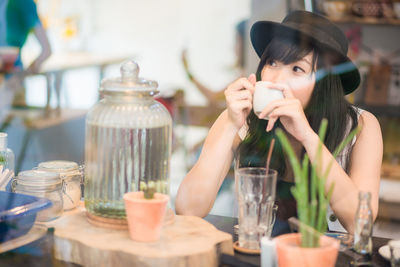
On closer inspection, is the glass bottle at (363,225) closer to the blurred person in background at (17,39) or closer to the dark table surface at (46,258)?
the dark table surface at (46,258)

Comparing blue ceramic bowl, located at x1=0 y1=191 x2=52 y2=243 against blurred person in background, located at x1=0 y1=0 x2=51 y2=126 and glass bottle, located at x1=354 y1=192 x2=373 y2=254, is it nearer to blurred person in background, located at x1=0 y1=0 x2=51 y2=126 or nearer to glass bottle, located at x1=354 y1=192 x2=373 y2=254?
glass bottle, located at x1=354 y1=192 x2=373 y2=254

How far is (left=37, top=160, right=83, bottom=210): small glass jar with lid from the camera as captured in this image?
47.5 inches

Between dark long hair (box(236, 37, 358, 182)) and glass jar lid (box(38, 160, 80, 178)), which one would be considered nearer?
glass jar lid (box(38, 160, 80, 178))

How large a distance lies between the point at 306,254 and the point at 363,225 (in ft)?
0.75

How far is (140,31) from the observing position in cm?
498

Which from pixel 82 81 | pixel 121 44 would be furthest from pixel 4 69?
pixel 121 44

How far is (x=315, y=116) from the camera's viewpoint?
58.8 inches

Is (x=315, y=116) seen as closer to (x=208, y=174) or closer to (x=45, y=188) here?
(x=208, y=174)

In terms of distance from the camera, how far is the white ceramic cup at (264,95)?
1172 mm

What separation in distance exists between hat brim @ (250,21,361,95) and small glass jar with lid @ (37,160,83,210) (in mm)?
639

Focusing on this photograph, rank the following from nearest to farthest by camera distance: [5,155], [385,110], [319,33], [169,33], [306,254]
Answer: [306,254] → [5,155] → [319,33] → [385,110] → [169,33]

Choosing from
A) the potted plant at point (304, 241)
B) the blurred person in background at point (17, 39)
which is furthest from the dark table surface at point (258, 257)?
the blurred person in background at point (17, 39)

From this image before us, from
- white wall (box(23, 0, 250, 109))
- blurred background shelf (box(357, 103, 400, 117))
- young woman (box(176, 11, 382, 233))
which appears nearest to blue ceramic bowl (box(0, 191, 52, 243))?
young woman (box(176, 11, 382, 233))

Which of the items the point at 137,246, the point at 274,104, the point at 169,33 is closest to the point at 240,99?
the point at 274,104
